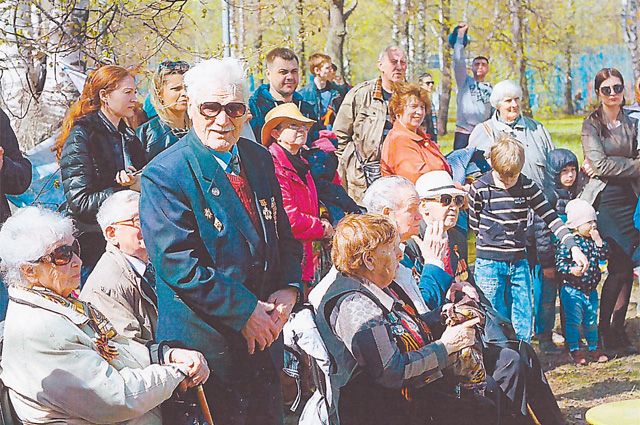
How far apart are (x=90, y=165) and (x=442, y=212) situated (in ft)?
5.69

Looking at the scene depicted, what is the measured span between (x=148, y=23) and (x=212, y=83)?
3.24m

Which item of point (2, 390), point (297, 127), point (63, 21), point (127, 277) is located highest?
point (63, 21)

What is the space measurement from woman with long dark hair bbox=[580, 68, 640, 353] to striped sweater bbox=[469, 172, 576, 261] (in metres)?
0.91

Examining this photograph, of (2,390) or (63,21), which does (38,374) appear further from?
(63,21)

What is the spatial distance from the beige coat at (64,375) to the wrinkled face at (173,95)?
194 centimetres

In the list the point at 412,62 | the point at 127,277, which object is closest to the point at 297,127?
the point at 127,277

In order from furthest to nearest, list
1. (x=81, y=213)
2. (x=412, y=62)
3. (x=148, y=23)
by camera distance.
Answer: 1. (x=412, y=62)
2. (x=148, y=23)
3. (x=81, y=213)

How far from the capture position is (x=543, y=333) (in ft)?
23.2

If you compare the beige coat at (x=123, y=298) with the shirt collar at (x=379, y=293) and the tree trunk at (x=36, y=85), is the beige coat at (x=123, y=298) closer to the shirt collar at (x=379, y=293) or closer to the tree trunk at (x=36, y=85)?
the shirt collar at (x=379, y=293)

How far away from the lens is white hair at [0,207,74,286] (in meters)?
3.20

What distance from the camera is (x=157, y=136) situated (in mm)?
5113

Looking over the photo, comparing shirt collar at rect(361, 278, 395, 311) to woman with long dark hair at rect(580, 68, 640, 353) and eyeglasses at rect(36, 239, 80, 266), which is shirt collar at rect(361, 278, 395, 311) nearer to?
eyeglasses at rect(36, 239, 80, 266)

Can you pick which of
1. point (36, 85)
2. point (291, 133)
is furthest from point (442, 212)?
point (36, 85)

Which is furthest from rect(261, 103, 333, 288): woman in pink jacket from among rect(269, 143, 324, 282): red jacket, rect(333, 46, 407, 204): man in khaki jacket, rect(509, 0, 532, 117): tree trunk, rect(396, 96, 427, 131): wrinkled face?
rect(509, 0, 532, 117): tree trunk
